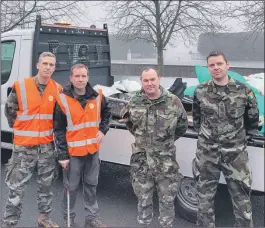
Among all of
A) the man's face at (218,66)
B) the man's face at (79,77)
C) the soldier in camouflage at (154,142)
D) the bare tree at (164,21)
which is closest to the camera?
the man's face at (218,66)

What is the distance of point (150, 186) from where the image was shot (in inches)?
116

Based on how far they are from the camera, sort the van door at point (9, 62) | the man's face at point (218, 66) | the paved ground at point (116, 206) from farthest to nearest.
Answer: the van door at point (9, 62) < the paved ground at point (116, 206) < the man's face at point (218, 66)

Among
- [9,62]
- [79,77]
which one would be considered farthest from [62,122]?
[9,62]

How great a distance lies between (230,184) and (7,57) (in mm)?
3343

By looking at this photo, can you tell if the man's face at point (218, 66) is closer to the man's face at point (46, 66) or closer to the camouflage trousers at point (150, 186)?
the camouflage trousers at point (150, 186)

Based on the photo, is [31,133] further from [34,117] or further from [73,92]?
[73,92]

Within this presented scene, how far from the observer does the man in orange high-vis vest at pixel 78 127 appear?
3.05 m

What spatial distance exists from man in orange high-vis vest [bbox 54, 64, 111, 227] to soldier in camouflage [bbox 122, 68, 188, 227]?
0.36m

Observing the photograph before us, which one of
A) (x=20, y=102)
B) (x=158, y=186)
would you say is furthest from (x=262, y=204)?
(x=20, y=102)

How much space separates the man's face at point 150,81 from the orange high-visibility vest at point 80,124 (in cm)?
54

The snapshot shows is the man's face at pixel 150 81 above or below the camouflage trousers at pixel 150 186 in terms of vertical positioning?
above

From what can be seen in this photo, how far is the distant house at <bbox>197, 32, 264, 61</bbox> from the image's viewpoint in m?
11.9

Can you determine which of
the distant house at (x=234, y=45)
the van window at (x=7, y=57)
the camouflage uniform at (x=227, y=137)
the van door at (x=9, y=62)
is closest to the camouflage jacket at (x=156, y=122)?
the camouflage uniform at (x=227, y=137)

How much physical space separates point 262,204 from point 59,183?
101 inches
